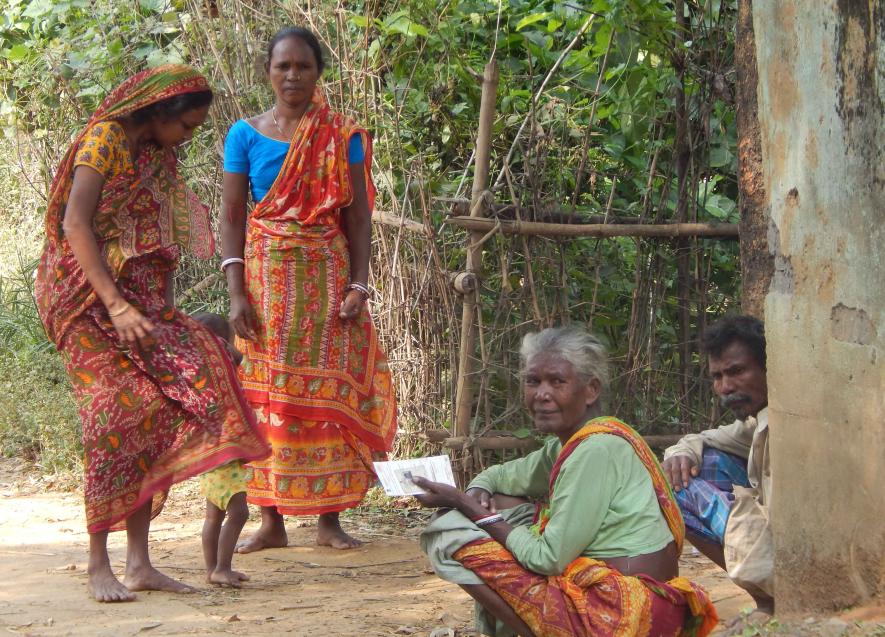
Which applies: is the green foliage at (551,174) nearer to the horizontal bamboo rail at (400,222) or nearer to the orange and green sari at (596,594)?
the horizontal bamboo rail at (400,222)

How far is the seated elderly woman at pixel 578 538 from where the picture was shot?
9.52ft

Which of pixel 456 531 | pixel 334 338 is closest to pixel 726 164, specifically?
pixel 334 338

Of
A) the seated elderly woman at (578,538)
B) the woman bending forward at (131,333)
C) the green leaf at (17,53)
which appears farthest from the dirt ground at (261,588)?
the green leaf at (17,53)

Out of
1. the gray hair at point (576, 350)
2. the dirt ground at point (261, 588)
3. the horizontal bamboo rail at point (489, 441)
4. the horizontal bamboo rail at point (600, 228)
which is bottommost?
the dirt ground at point (261, 588)

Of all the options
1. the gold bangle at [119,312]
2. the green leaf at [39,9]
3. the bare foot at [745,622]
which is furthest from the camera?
the green leaf at [39,9]

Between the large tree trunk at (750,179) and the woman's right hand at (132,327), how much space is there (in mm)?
2380

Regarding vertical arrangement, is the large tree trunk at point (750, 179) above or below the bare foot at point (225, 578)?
above

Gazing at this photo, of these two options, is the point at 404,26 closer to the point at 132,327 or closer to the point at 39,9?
the point at 132,327

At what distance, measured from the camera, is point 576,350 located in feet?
10.2

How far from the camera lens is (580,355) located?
3111 mm

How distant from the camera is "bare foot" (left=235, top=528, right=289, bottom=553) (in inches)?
193

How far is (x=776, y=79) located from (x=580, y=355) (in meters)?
0.95

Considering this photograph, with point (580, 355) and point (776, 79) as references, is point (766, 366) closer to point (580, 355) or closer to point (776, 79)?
point (580, 355)

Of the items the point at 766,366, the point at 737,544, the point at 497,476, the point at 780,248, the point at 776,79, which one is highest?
the point at 776,79
